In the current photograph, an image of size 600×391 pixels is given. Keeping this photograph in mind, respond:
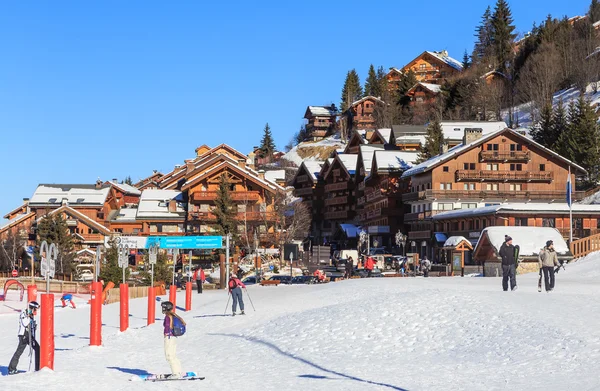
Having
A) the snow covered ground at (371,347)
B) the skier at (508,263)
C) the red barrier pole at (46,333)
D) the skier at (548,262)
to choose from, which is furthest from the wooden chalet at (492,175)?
the red barrier pole at (46,333)

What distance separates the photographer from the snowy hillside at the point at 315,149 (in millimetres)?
150750

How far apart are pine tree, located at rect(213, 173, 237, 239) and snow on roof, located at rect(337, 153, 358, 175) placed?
2669 centimetres

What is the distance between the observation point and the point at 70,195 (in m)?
98.9

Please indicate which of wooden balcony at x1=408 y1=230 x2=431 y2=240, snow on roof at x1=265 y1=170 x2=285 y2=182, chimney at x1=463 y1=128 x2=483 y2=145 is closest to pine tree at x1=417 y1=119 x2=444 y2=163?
chimney at x1=463 y1=128 x2=483 y2=145

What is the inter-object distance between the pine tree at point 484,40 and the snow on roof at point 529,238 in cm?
9626

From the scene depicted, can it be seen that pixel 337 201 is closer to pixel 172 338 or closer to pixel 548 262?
pixel 548 262

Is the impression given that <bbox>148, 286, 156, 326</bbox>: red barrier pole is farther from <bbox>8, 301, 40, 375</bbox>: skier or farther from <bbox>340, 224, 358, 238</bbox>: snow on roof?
<bbox>340, 224, 358, 238</bbox>: snow on roof

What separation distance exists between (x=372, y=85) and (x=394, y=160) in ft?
221

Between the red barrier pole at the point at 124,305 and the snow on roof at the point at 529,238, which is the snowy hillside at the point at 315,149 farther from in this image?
the red barrier pole at the point at 124,305

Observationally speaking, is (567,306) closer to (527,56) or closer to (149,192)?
(149,192)

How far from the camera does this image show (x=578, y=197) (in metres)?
79.4

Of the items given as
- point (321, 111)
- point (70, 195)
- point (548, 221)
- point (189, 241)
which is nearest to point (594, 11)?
point (321, 111)

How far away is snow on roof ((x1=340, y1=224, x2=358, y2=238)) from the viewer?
97812 millimetres

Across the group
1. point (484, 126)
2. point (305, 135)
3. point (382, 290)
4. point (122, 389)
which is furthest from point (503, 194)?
point (305, 135)
